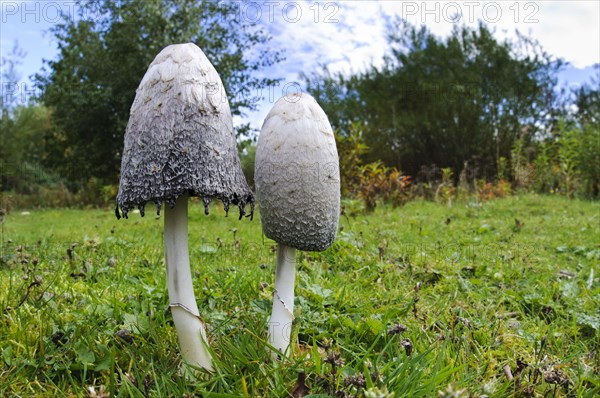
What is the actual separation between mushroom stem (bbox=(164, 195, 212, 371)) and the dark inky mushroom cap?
148 millimetres

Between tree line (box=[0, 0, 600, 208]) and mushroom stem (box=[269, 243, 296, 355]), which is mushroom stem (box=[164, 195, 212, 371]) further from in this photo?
tree line (box=[0, 0, 600, 208])

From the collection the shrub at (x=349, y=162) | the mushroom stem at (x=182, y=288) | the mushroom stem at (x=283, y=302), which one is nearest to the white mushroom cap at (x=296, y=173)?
the mushroom stem at (x=283, y=302)

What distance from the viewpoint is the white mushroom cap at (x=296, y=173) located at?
1657mm

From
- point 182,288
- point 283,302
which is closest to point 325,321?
point 283,302

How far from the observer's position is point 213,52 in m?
12.6

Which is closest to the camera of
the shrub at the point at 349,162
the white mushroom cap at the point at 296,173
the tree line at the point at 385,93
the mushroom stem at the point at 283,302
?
the white mushroom cap at the point at 296,173

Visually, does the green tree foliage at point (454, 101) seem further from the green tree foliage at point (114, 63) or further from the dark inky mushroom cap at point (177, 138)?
the dark inky mushroom cap at point (177, 138)

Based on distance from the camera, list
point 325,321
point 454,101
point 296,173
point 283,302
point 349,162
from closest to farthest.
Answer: point 296,173 < point 283,302 < point 325,321 < point 349,162 < point 454,101

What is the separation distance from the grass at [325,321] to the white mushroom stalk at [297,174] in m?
0.35

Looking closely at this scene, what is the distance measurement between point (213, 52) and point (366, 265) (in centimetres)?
1086

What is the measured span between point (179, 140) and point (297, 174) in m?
0.44

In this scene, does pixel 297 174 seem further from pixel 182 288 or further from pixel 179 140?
pixel 182 288

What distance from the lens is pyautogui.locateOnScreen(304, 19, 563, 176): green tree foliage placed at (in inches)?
528

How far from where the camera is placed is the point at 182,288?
5.56 ft
